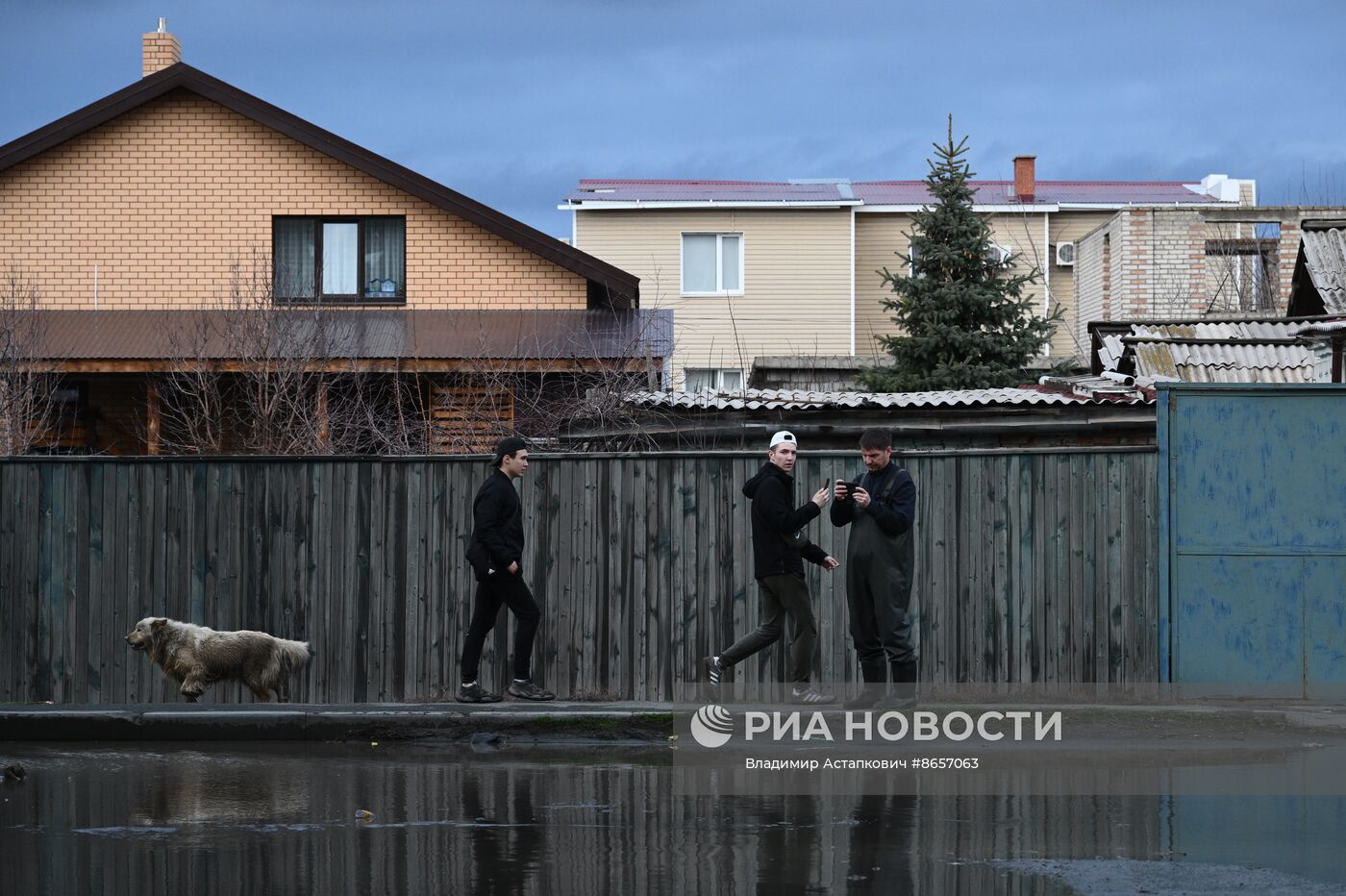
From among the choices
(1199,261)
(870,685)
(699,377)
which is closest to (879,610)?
(870,685)

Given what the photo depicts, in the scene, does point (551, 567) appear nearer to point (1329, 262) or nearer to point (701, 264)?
point (1329, 262)

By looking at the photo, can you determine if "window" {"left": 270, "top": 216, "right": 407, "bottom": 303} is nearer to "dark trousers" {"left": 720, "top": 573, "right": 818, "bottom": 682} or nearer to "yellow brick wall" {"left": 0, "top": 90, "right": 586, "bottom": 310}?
"yellow brick wall" {"left": 0, "top": 90, "right": 586, "bottom": 310}

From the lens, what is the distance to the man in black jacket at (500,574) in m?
9.67

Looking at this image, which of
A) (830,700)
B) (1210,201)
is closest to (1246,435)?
(830,700)

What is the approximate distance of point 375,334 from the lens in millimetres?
19094

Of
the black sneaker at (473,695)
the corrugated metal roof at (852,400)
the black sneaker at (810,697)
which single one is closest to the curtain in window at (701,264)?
the corrugated metal roof at (852,400)

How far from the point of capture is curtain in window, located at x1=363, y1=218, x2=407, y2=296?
828 inches

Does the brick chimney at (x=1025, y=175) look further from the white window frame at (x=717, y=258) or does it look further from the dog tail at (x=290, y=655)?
the dog tail at (x=290, y=655)

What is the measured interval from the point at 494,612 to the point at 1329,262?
34.0 feet

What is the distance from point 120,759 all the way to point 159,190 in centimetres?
1382

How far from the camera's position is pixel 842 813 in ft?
22.7

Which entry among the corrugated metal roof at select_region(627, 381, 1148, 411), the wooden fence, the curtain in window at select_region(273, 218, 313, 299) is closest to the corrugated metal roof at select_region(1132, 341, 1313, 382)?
the corrugated metal roof at select_region(627, 381, 1148, 411)

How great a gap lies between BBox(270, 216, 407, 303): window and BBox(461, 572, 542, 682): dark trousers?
1179cm

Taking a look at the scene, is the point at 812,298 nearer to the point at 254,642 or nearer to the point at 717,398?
the point at 717,398
